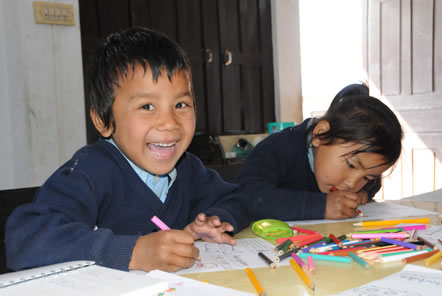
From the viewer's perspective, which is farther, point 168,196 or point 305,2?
point 305,2

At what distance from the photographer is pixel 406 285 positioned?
0.58 meters

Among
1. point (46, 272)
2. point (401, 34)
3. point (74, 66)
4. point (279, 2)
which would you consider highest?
point (279, 2)

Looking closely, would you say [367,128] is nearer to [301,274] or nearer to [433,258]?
[433,258]

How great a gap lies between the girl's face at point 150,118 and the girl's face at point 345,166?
0.49 m

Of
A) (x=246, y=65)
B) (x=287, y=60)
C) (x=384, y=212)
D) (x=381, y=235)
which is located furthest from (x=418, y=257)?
(x=287, y=60)

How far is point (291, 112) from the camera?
3908 mm

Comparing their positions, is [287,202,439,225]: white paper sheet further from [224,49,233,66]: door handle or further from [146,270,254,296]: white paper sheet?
[224,49,233,66]: door handle

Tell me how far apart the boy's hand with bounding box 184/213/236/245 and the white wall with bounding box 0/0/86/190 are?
1.74 m

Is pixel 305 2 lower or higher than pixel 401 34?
higher

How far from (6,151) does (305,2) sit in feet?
9.77

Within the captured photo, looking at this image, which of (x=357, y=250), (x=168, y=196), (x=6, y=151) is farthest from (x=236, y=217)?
(x=6, y=151)

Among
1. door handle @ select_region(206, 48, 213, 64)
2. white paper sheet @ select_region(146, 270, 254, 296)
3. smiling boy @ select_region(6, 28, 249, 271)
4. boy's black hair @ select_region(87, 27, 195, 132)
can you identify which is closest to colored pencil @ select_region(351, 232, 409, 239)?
smiling boy @ select_region(6, 28, 249, 271)

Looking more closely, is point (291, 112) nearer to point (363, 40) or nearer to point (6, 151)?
point (363, 40)

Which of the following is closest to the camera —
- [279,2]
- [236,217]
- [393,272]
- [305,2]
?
[393,272]
